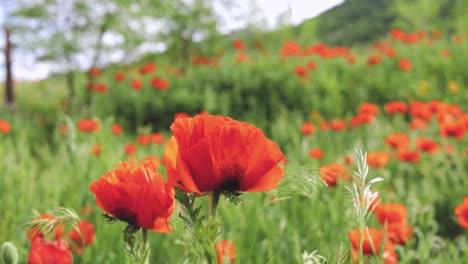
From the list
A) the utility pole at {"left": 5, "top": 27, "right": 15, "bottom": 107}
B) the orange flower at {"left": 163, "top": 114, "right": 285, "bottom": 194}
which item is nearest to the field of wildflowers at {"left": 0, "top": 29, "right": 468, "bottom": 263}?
the orange flower at {"left": 163, "top": 114, "right": 285, "bottom": 194}

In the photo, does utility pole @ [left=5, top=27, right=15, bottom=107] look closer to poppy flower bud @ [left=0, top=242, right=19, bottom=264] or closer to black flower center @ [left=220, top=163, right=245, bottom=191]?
poppy flower bud @ [left=0, top=242, right=19, bottom=264]

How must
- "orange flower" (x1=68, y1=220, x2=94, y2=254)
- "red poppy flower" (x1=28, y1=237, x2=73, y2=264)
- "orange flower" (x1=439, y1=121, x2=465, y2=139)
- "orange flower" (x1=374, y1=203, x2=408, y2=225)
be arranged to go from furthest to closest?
"orange flower" (x1=439, y1=121, x2=465, y2=139) < "orange flower" (x1=374, y1=203, x2=408, y2=225) < "orange flower" (x1=68, y1=220, x2=94, y2=254) < "red poppy flower" (x1=28, y1=237, x2=73, y2=264)

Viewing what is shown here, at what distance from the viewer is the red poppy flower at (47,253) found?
774 millimetres

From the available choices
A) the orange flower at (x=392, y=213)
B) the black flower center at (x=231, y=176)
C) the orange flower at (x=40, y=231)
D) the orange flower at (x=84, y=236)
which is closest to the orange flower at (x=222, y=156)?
the black flower center at (x=231, y=176)

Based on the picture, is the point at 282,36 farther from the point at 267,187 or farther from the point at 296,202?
the point at 267,187

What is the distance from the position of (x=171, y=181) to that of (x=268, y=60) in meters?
6.04

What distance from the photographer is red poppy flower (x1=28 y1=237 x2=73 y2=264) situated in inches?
30.5

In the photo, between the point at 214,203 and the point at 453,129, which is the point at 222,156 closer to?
the point at 214,203

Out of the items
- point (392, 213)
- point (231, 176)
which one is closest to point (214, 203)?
point (231, 176)

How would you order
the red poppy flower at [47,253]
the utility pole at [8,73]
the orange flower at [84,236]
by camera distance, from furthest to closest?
the utility pole at [8,73]
the orange flower at [84,236]
the red poppy flower at [47,253]

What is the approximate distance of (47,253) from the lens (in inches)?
30.8

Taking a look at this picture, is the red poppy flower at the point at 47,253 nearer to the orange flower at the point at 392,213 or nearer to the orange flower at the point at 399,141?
the orange flower at the point at 392,213

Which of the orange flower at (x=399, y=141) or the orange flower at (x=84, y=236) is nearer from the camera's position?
the orange flower at (x=84, y=236)

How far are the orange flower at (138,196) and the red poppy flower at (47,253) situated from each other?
0.12 m
